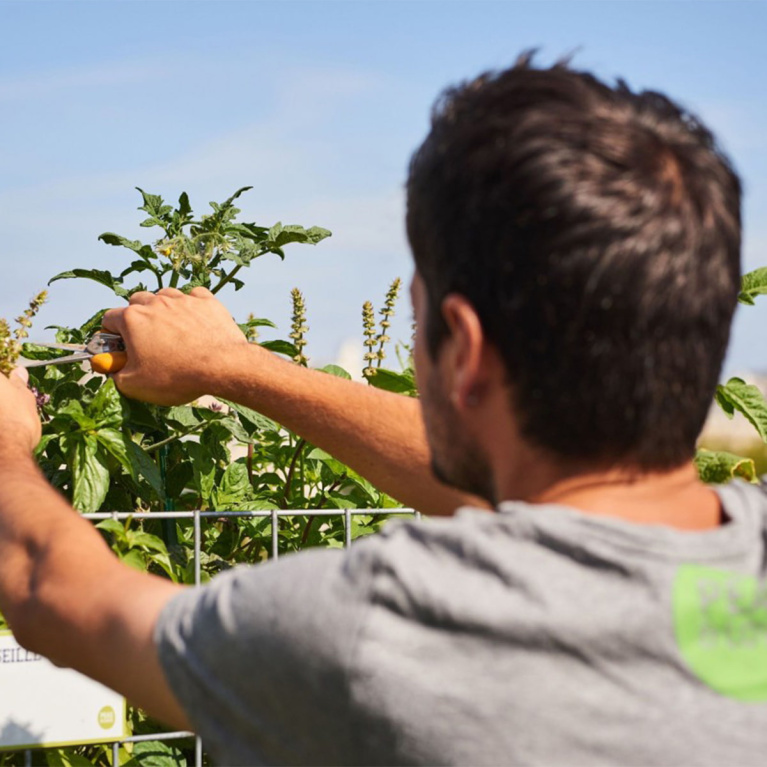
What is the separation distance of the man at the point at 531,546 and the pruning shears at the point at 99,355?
0.68 m

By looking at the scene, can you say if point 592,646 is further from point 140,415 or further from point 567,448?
point 140,415

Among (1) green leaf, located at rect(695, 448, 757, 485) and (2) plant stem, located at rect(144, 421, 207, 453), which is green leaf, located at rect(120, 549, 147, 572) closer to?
(2) plant stem, located at rect(144, 421, 207, 453)

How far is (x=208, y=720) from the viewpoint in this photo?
104 cm

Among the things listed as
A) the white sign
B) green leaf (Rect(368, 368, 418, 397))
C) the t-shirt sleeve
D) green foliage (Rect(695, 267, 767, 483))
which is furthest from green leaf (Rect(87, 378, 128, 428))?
green foliage (Rect(695, 267, 767, 483))

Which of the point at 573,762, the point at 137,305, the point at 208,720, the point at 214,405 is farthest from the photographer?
the point at 214,405

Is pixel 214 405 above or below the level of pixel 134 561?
above

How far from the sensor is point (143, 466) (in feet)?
6.11

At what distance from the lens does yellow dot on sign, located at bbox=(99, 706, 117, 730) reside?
170cm

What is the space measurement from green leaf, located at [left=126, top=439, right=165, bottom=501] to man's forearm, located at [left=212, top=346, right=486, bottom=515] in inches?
6.5

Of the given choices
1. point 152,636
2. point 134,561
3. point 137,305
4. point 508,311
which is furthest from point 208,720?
point 137,305

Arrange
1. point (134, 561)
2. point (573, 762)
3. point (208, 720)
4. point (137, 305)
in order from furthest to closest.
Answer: point (137, 305), point (134, 561), point (208, 720), point (573, 762)

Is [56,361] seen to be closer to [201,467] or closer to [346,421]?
[201,467]

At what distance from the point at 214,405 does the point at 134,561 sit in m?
0.43

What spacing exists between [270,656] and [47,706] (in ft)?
2.69
